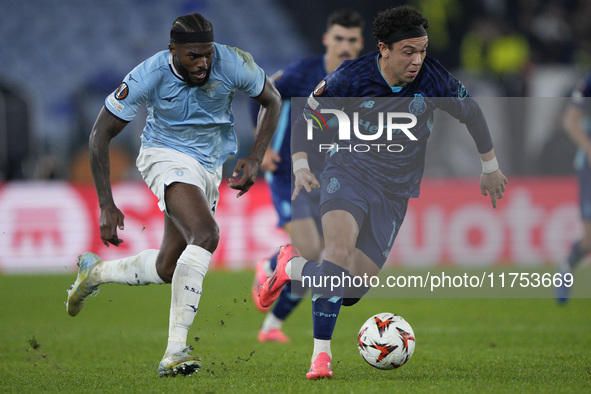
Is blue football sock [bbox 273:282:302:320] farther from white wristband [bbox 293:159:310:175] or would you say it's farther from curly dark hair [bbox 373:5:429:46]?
curly dark hair [bbox 373:5:429:46]

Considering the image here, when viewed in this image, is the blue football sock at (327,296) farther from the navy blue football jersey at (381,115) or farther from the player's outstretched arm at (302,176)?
the navy blue football jersey at (381,115)

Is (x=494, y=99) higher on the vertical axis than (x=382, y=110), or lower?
higher

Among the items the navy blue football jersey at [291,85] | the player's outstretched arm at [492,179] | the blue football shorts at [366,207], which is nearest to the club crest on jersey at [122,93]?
the blue football shorts at [366,207]

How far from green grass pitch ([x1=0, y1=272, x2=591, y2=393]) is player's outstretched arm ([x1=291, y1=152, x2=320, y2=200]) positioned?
1.04 m

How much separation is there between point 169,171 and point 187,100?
1.60ft

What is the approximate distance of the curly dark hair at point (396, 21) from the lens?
5.10 meters

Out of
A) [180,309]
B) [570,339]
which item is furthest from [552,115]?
[180,309]

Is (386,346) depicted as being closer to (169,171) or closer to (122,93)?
(169,171)


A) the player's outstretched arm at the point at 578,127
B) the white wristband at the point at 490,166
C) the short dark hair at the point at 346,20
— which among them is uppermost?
the short dark hair at the point at 346,20

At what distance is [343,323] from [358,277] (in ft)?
9.74

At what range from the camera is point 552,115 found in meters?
15.1

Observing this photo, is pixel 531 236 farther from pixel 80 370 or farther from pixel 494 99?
pixel 80 370

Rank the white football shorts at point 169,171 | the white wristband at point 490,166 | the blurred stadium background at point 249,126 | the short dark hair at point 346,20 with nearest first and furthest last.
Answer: the white football shorts at point 169,171 → the white wristband at point 490,166 → the short dark hair at point 346,20 → the blurred stadium background at point 249,126

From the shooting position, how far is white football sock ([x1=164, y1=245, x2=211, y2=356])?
16.1 ft
